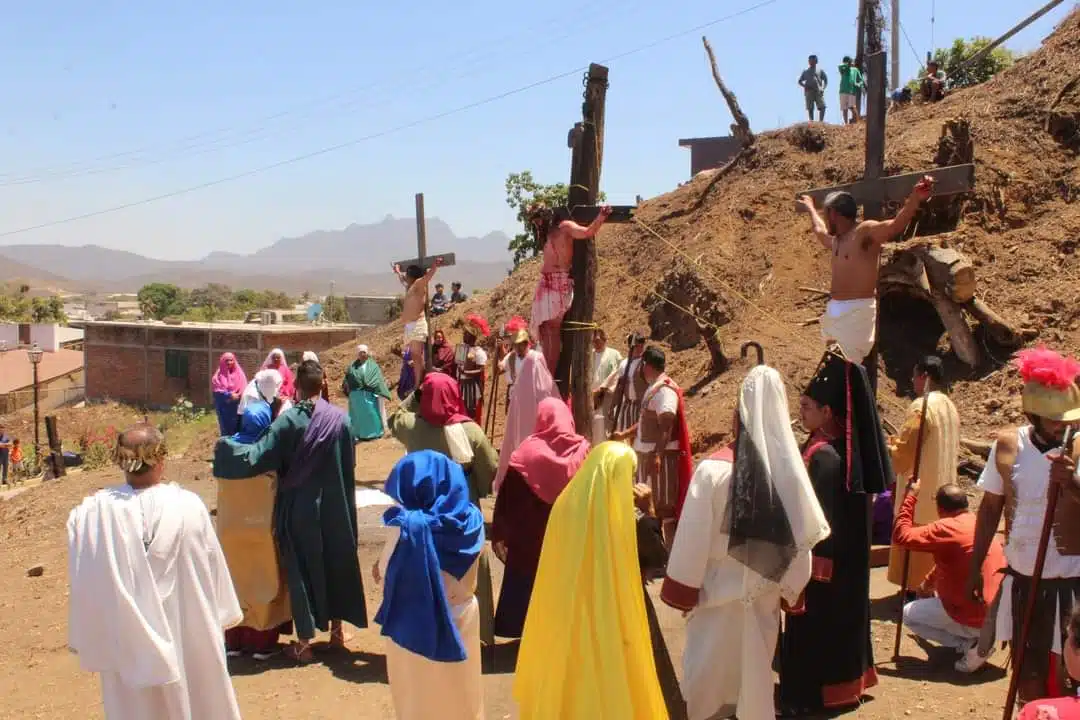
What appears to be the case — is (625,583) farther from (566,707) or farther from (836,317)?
(836,317)

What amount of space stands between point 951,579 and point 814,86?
1621cm

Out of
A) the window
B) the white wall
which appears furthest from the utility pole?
the white wall

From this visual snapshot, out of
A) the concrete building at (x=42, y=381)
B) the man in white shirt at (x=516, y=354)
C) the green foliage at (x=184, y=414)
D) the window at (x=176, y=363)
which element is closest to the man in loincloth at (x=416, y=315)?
the man in white shirt at (x=516, y=354)

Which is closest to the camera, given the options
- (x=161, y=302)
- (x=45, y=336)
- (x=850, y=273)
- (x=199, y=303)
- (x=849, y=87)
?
(x=850, y=273)

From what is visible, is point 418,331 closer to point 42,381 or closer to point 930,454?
point 930,454

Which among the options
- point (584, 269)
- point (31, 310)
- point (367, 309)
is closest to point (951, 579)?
point (584, 269)

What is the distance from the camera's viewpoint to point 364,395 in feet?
38.5

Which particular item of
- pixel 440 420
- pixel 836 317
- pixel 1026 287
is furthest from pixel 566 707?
pixel 1026 287

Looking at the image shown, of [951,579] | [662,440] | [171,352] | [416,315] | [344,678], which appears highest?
[416,315]

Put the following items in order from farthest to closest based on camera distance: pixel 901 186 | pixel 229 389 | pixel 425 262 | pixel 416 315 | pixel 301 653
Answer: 1. pixel 425 262
2. pixel 416 315
3. pixel 229 389
4. pixel 901 186
5. pixel 301 653

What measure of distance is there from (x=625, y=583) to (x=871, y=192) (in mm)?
4656

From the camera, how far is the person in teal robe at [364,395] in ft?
38.3

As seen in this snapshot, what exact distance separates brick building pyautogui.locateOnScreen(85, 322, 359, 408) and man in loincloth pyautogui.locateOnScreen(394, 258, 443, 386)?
2642 cm

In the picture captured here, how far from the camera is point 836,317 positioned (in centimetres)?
681
